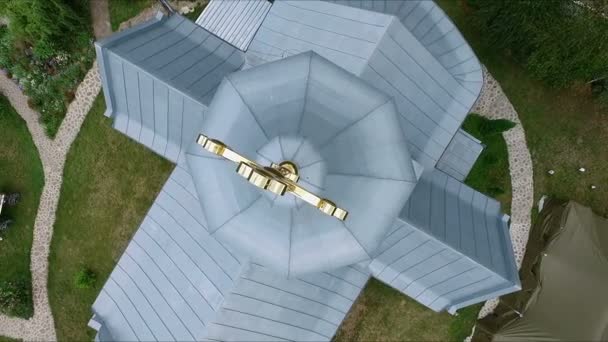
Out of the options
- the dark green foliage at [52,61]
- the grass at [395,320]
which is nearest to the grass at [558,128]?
the grass at [395,320]

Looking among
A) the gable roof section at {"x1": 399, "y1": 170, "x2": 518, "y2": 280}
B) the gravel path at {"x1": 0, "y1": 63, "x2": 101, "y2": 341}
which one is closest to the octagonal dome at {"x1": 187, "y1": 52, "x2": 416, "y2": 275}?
the gable roof section at {"x1": 399, "y1": 170, "x2": 518, "y2": 280}

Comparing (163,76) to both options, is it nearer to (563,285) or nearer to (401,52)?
(401,52)

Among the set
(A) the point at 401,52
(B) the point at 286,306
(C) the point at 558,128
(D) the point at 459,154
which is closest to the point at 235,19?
(A) the point at 401,52

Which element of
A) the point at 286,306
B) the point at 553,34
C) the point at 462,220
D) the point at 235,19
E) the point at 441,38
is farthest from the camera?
the point at 235,19

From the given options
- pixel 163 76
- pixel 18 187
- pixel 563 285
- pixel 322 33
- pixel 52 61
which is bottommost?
pixel 18 187

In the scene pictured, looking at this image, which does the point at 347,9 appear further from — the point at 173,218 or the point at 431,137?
the point at 173,218
